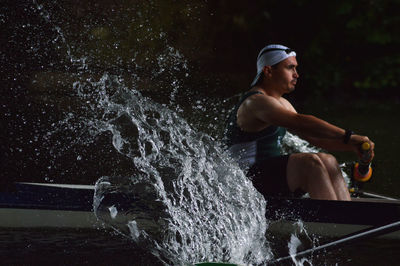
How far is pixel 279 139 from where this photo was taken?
4.31 metres

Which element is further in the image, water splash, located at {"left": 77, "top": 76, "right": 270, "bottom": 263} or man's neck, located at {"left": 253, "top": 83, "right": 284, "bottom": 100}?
man's neck, located at {"left": 253, "top": 83, "right": 284, "bottom": 100}

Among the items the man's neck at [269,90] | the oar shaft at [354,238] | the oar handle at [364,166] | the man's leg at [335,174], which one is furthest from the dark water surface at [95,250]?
the man's neck at [269,90]

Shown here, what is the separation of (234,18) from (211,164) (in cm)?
1219

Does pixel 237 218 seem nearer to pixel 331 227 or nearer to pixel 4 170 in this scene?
pixel 331 227

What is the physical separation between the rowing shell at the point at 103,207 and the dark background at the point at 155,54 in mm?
810

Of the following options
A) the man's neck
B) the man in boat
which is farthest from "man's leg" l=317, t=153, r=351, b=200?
the man's neck

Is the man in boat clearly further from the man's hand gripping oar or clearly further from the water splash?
the water splash

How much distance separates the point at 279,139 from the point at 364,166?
58 centimetres

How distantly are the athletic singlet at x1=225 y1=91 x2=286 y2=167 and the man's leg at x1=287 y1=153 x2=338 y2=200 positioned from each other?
250mm

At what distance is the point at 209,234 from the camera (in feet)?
13.2

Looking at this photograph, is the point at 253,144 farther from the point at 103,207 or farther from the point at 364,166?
the point at 103,207

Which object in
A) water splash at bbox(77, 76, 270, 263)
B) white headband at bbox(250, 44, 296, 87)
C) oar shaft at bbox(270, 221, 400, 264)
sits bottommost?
oar shaft at bbox(270, 221, 400, 264)

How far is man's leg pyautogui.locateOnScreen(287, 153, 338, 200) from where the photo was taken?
3867 mm

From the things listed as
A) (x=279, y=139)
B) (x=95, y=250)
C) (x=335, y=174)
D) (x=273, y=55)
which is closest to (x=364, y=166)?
(x=335, y=174)
